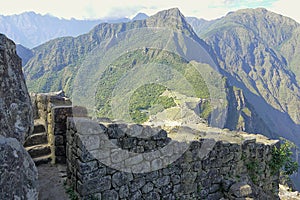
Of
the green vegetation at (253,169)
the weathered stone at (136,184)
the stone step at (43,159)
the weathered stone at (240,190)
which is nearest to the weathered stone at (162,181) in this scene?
the weathered stone at (136,184)

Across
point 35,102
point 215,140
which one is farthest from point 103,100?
point 215,140

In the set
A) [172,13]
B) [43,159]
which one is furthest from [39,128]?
[172,13]

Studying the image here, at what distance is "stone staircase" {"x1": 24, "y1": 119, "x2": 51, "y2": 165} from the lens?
19.3 feet

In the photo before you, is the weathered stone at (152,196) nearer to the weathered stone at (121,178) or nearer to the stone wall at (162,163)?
the stone wall at (162,163)

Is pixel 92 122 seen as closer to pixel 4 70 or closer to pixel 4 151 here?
pixel 4 70

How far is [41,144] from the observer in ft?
20.6

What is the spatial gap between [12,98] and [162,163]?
9.57 ft

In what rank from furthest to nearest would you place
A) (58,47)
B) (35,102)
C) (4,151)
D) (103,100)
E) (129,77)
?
1. (58,47)
2. (129,77)
3. (103,100)
4. (35,102)
5. (4,151)

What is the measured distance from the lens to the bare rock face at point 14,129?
2.70 meters

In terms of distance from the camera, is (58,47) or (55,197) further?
(58,47)

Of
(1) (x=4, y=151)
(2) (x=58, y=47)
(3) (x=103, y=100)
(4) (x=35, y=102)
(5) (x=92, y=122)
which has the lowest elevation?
(2) (x=58, y=47)

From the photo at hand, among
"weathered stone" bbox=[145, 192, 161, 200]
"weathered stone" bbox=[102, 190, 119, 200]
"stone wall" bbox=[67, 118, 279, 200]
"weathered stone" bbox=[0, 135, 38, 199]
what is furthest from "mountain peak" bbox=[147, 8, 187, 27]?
"weathered stone" bbox=[0, 135, 38, 199]

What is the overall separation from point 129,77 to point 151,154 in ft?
26.4

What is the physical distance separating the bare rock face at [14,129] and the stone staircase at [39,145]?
2.35 meters
